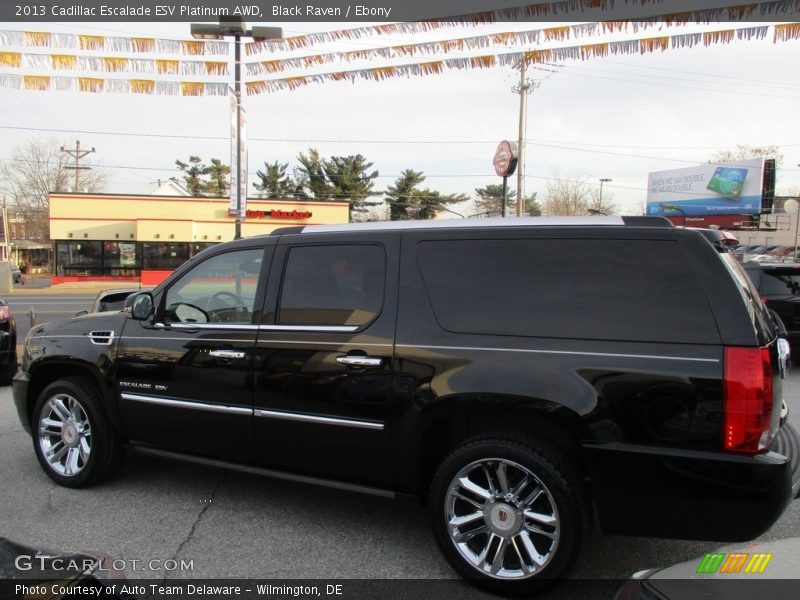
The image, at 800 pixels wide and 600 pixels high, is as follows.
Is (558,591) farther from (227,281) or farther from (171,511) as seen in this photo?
(227,281)

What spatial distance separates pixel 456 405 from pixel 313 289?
1.15 meters

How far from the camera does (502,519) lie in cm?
279

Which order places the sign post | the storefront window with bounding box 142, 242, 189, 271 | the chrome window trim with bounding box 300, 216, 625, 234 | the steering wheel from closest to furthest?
the chrome window trim with bounding box 300, 216, 625, 234 < the steering wheel < the sign post < the storefront window with bounding box 142, 242, 189, 271

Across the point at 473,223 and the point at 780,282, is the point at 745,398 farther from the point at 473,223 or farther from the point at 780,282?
the point at 780,282

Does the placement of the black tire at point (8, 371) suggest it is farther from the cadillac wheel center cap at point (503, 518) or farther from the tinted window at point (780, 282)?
the tinted window at point (780, 282)

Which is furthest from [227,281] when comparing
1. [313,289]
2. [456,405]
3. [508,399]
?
[508,399]

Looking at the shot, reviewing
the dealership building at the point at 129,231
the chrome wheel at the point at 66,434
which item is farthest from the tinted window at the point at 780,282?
the dealership building at the point at 129,231

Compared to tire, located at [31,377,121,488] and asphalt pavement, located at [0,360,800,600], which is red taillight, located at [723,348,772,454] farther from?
tire, located at [31,377,121,488]

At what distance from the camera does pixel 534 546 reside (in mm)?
2770

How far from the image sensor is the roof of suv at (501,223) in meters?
2.82

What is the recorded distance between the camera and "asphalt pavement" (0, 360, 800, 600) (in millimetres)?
2988

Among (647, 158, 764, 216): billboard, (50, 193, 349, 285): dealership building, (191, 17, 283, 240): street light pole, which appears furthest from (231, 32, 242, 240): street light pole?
(647, 158, 764, 216): billboard

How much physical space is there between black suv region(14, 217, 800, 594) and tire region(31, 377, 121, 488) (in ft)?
0.89

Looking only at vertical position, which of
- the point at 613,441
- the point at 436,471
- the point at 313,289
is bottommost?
the point at 436,471
